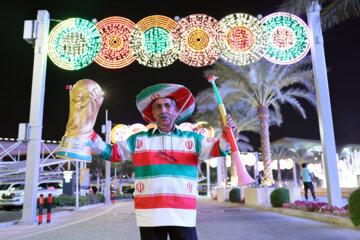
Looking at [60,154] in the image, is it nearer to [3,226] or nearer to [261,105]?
[3,226]

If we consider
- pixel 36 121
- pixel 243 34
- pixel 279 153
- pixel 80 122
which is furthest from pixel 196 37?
pixel 279 153

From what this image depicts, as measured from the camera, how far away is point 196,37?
1335 cm

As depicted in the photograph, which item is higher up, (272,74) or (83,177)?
(272,74)

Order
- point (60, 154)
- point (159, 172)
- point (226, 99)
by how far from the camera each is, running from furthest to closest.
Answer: point (226, 99) → point (159, 172) → point (60, 154)

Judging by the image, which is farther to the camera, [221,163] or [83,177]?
[221,163]

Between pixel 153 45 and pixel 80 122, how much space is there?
10.3 metres

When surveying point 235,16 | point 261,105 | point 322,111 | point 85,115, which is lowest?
point 85,115

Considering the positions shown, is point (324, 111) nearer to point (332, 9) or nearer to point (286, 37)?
point (286, 37)

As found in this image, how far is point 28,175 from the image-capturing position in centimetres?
1270

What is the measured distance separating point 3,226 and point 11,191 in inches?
435

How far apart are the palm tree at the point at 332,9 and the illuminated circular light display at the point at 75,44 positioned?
255 inches

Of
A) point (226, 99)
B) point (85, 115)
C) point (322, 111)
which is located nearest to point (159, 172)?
point (85, 115)

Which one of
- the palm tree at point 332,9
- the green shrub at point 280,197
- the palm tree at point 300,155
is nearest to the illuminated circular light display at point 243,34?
the palm tree at point 332,9

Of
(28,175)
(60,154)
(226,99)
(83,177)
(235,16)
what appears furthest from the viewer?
A: (226,99)
